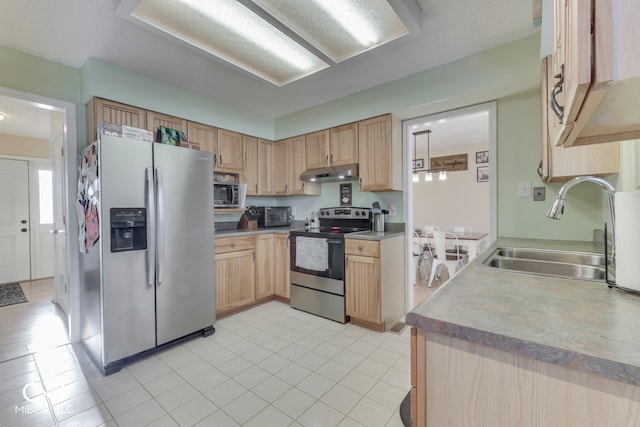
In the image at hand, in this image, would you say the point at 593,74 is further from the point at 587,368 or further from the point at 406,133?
the point at 406,133

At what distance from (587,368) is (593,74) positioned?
530mm

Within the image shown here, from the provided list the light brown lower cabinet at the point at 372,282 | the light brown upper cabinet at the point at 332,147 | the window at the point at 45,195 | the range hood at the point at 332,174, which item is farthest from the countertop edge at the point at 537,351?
the window at the point at 45,195

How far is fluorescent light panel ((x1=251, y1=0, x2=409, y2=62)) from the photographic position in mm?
1642

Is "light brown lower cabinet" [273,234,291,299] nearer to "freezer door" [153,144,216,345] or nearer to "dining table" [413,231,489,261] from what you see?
"freezer door" [153,144,216,345]

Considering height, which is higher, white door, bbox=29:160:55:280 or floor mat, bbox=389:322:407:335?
white door, bbox=29:160:55:280

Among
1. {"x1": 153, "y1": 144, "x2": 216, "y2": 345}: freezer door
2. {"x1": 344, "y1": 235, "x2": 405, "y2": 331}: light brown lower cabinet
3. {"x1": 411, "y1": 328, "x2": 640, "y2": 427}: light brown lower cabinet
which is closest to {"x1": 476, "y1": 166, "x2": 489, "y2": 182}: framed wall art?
{"x1": 344, "y1": 235, "x2": 405, "y2": 331}: light brown lower cabinet

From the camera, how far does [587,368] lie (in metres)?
0.51

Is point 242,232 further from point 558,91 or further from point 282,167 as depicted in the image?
point 558,91

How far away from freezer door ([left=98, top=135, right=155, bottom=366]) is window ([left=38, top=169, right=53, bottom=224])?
3.89 metres

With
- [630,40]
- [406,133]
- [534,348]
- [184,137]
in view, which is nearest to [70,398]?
[184,137]

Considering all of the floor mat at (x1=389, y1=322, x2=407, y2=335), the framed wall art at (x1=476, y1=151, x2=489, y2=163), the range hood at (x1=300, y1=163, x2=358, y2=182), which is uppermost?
the framed wall art at (x1=476, y1=151, x2=489, y2=163)

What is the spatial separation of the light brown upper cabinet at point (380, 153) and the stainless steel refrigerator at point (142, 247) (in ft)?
5.20

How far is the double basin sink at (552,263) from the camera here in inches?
52.9

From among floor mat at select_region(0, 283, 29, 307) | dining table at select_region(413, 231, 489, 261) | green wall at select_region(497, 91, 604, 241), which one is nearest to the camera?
green wall at select_region(497, 91, 604, 241)
